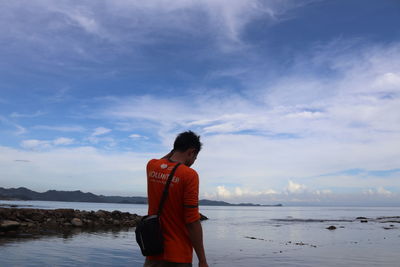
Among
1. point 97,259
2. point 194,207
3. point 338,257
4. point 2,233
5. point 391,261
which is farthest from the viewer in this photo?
point 2,233

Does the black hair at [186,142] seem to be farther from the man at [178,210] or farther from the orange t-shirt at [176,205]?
the orange t-shirt at [176,205]

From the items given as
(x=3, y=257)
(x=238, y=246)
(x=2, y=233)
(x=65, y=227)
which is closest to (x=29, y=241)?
(x=2, y=233)

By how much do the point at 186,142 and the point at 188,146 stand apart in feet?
0.18

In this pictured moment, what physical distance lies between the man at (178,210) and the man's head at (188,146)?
13mm

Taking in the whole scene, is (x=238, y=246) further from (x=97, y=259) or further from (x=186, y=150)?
(x=186, y=150)

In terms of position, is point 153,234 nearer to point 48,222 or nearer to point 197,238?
point 197,238

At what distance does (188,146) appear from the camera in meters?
4.09

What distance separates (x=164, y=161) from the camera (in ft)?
13.1

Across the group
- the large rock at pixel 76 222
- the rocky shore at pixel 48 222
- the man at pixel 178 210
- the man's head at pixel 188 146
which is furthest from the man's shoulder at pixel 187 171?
the large rock at pixel 76 222

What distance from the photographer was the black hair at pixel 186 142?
4.09 meters

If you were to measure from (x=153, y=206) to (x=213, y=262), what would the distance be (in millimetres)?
12030

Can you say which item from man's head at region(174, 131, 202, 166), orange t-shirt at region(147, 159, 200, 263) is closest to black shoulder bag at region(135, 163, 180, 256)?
orange t-shirt at region(147, 159, 200, 263)

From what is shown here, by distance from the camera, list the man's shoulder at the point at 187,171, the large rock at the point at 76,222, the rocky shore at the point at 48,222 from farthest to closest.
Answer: the large rock at the point at 76,222
the rocky shore at the point at 48,222
the man's shoulder at the point at 187,171

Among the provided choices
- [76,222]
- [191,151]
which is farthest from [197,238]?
[76,222]
